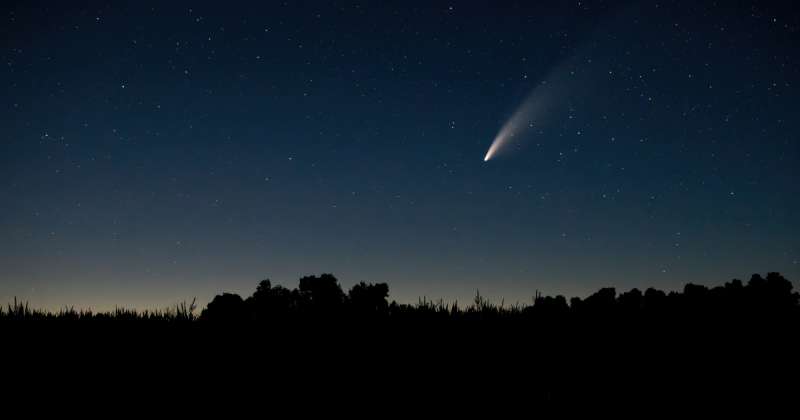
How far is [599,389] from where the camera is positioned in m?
6.07

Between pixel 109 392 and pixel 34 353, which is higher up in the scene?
pixel 34 353

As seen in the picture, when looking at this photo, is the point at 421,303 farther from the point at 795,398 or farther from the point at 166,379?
the point at 795,398

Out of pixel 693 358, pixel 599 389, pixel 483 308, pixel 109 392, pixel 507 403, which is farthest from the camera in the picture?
pixel 483 308

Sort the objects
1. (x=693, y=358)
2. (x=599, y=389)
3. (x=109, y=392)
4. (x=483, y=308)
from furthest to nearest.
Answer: (x=483, y=308) < (x=693, y=358) < (x=599, y=389) < (x=109, y=392)

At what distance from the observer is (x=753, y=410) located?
5973 mm

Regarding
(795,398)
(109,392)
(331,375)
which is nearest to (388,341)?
(331,375)

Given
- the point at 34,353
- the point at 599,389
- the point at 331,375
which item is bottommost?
the point at 599,389

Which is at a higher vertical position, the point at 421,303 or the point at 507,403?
the point at 421,303

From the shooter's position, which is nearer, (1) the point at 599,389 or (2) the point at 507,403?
(2) the point at 507,403

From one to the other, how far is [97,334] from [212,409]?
223cm

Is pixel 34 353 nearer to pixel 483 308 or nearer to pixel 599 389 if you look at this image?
pixel 483 308

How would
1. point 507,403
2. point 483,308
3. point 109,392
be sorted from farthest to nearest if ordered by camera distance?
1. point 483,308
2. point 507,403
3. point 109,392

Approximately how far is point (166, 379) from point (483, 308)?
485 cm

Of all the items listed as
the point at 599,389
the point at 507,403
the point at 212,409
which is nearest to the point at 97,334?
the point at 212,409
